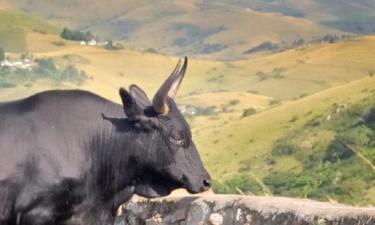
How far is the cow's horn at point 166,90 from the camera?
10657mm

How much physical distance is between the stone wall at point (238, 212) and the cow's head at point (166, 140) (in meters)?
1.15

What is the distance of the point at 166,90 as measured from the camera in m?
10.7

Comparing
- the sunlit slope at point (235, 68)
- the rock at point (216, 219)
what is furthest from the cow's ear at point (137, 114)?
the sunlit slope at point (235, 68)

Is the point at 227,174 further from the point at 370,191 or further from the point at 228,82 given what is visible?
the point at 228,82

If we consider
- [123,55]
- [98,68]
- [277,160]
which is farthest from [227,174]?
[123,55]

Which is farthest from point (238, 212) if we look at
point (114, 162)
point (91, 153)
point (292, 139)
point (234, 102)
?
point (234, 102)

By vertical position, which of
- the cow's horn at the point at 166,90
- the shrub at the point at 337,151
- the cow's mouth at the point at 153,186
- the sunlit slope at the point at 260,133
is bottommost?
the sunlit slope at the point at 260,133

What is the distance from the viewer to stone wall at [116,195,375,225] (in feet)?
36.0

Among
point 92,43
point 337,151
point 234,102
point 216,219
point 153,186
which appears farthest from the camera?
point 92,43

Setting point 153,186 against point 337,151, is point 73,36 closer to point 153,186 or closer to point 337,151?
point 337,151

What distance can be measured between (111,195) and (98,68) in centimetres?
12043

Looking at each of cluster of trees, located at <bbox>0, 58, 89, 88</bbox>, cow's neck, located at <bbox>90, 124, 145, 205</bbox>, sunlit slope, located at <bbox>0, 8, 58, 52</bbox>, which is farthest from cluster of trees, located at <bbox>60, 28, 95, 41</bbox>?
cow's neck, located at <bbox>90, 124, 145, 205</bbox>

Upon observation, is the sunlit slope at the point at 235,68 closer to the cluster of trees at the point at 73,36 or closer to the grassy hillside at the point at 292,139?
the cluster of trees at the point at 73,36

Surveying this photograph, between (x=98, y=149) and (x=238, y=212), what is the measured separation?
2190 millimetres
